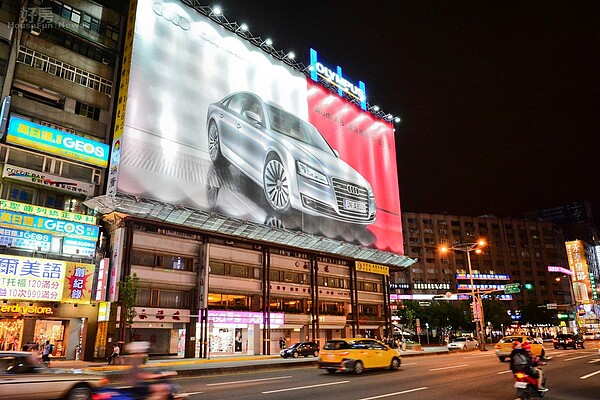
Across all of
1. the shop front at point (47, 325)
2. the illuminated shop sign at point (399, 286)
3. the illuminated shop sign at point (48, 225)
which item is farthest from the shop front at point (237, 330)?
the illuminated shop sign at point (399, 286)

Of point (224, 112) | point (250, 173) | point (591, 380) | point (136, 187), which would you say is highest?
point (224, 112)

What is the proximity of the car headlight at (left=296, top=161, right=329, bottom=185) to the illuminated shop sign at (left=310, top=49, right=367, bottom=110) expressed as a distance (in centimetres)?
1338

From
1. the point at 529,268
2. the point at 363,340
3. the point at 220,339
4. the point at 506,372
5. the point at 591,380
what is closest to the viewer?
the point at 591,380

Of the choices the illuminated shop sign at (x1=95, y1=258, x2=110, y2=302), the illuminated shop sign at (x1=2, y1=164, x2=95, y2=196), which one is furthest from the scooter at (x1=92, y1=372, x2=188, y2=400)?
the illuminated shop sign at (x1=2, y1=164, x2=95, y2=196)

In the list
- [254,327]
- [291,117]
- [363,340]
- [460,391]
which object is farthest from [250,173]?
[460,391]

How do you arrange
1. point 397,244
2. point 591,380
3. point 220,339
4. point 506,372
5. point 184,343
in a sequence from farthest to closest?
point 397,244, point 220,339, point 184,343, point 506,372, point 591,380

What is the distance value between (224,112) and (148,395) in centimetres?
3406

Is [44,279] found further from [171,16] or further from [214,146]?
[171,16]

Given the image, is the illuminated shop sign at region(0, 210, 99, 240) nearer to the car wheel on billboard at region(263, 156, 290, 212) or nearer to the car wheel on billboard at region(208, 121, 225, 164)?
the car wheel on billboard at region(208, 121, 225, 164)

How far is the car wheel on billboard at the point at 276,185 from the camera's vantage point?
41.9 metres

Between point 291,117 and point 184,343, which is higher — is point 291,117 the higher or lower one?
the higher one

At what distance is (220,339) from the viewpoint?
142 feet

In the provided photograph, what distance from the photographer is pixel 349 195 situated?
49.8 metres

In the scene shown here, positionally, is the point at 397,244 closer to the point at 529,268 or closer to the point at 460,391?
the point at 460,391
